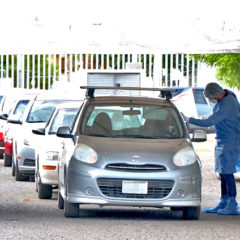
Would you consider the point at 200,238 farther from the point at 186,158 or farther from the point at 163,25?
the point at 163,25

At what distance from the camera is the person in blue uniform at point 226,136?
17.7 metres

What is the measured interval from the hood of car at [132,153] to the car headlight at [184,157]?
0.18 ft

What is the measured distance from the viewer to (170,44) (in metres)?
37.6

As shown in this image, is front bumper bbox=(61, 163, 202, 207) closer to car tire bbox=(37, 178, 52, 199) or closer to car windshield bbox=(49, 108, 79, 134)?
car tire bbox=(37, 178, 52, 199)

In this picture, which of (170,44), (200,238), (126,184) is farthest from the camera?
(170,44)

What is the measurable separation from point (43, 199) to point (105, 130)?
304 centimetres

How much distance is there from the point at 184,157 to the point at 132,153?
650 mm

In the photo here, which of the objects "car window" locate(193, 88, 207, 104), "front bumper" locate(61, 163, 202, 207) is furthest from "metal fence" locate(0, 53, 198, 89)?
"front bumper" locate(61, 163, 202, 207)

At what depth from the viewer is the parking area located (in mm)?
14508

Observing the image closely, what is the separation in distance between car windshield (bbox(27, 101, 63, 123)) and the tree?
20.8 m

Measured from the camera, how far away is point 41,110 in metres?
24.9

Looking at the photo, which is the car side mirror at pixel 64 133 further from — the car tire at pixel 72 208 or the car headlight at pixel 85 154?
the car tire at pixel 72 208

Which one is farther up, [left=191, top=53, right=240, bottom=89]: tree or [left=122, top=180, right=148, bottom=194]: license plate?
[left=122, top=180, right=148, bottom=194]: license plate

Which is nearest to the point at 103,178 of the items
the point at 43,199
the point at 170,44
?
the point at 43,199
